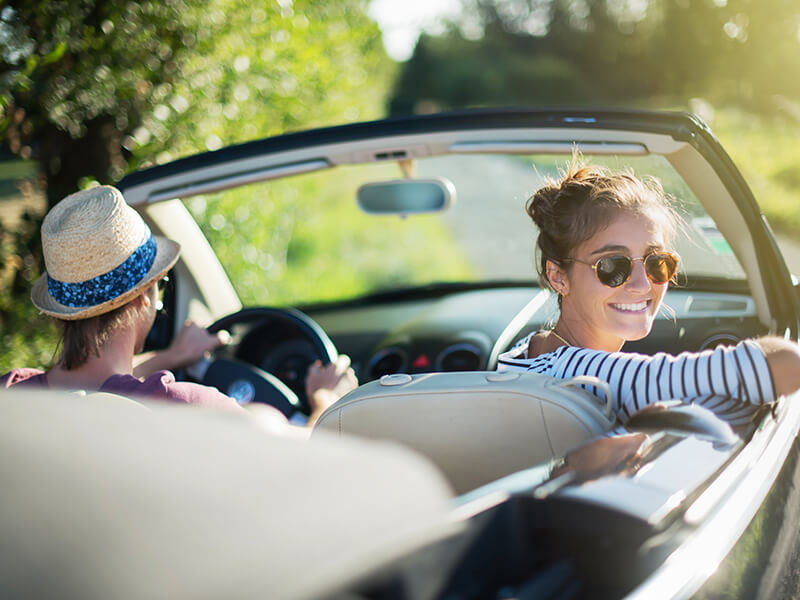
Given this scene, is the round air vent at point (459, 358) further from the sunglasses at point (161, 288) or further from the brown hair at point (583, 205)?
the sunglasses at point (161, 288)

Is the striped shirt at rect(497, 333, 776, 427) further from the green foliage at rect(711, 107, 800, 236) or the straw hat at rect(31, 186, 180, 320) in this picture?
the green foliage at rect(711, 107, 800, 236)

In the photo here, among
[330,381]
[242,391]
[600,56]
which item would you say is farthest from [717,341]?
[600,56]

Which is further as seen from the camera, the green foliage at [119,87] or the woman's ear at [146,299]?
the green foliage at [119,87]

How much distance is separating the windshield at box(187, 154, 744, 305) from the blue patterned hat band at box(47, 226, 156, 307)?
1.16m

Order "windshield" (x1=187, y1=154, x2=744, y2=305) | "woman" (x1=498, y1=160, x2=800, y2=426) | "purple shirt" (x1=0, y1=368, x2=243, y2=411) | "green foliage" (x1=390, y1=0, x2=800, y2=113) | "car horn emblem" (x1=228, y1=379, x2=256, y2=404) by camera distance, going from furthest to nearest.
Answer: "green foliage" (x1=390, y1=0, x2=800, y2=113), "car horn emblem" (x1=228, y1=379, x2=256, y2=404), "windshield" (x1=187, y1=154, x2=744, y2=305), "purple shirt" (x1=0, y1=368, x2=243, y2=411), "woman" (x1=498, y1=160, x2=800, y2=426)

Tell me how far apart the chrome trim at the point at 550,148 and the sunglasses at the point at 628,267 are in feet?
1.48

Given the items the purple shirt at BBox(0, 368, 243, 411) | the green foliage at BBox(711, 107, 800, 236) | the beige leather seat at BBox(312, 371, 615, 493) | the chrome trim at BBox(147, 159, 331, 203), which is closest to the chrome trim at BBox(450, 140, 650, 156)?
the chrome trim at BBox(147, 159, 331, 203)

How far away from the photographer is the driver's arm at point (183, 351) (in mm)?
3342

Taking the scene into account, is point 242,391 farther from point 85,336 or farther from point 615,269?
point 615,269

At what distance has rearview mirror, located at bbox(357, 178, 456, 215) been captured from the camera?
11.5ft

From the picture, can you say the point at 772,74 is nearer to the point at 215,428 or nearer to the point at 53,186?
the point at 53,186

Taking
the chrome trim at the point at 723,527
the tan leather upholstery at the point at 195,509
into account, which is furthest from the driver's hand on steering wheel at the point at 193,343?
the tan leather upholstery at the point at 195,509

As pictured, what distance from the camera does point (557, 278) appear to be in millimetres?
2459

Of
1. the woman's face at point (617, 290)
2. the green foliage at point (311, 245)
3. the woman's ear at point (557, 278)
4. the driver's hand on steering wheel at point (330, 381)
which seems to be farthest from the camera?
the green foliage at point (311, 245)
